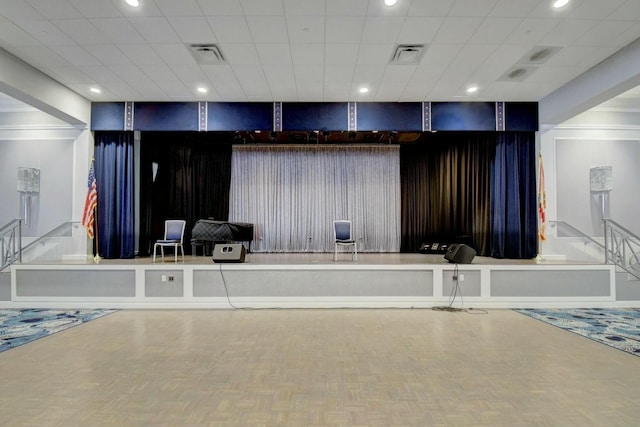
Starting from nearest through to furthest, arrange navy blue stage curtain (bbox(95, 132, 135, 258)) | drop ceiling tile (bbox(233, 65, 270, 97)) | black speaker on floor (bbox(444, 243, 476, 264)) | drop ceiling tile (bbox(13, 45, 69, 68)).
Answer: drop ceiling tile (bbox(13, 45, 69, 68)), drop ceiling tile (bbox(233, 65, 270, 97)), black speaker on floor (bbox(444, 243, 476, 264)), navy blue stage curtain (bbox(95, 132, 135, 258))

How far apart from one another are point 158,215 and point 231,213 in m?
2.12

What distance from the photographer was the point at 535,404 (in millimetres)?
2562

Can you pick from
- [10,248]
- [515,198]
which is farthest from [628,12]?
[10,248]

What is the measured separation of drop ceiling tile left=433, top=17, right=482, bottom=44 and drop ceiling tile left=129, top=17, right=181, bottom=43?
3339mm

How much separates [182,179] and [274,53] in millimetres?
5594

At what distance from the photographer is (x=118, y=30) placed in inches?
186

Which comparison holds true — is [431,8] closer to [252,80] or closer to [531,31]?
[531,31]

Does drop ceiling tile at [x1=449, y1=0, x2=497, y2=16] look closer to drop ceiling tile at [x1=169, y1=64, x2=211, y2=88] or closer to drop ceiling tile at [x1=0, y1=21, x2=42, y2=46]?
drop ceiling tile at [x1=169, y1=64, x2=211, y2=88]

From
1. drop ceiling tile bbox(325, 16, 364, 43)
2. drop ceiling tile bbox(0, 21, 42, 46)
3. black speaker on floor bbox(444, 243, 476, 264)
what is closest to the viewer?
drop ceiling tile bbox(325, 16, 364, 43)

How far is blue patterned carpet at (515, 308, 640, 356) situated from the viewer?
407cm

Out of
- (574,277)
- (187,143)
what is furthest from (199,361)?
(187,143)

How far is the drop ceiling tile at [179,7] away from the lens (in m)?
4.16

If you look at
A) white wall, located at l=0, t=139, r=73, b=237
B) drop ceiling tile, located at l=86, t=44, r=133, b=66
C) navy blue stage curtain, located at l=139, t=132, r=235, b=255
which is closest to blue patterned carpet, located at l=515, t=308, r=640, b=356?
drop ceiling tile, located at l=86, t=44, r=133, b=66

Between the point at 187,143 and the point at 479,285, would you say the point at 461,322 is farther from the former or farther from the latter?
the point at 187,143
